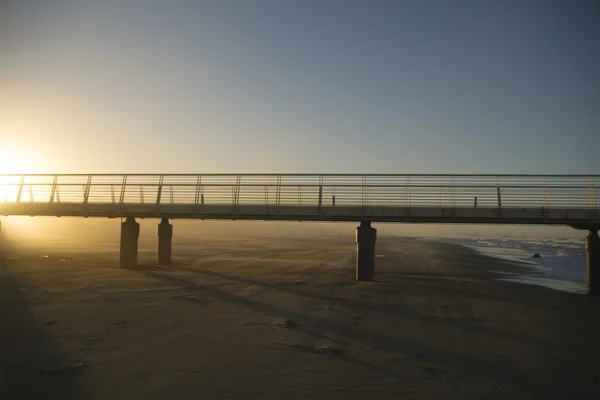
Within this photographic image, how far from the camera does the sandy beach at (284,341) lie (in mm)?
6234

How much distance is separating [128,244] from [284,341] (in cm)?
1355

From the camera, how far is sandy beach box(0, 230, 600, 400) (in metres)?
6.23

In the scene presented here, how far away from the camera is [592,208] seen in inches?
635

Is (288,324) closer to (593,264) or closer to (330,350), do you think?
(330,350)

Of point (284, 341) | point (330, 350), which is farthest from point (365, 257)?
point (330, 350)

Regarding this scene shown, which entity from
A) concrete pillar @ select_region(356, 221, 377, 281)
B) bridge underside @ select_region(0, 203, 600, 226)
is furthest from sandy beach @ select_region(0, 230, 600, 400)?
bridge underside @ select_region(0, 203, 600, 226)

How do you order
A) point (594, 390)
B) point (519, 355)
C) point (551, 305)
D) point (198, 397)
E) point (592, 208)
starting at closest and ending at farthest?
point (198, 397), point (594, 390), point (519, 355), point (551, 305), point (592, 208)

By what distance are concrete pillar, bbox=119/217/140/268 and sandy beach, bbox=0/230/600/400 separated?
3.80 meters

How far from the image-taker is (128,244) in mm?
19172

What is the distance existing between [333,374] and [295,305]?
16.9 feet

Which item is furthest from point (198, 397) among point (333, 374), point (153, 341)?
point (153, 341)

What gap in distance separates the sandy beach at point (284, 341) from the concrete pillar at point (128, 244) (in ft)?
12.5

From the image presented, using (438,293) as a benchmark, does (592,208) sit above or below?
above

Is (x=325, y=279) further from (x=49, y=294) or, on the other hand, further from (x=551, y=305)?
(x=49, y=294)
